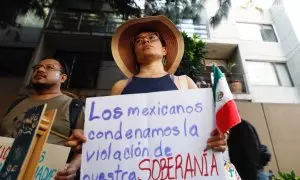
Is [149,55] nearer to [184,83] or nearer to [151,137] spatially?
[184,83]

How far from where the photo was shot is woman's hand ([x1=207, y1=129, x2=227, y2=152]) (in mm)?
1188

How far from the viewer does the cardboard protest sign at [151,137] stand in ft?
3.97

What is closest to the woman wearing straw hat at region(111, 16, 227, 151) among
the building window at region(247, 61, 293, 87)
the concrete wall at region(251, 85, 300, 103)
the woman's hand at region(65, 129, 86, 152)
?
the woman's hand at region(65, 129, 86, 152)

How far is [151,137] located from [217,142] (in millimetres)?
303

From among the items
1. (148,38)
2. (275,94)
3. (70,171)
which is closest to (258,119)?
(275,94)

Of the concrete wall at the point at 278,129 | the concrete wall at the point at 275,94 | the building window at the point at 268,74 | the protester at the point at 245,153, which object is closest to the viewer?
the protester at the point at 245,153

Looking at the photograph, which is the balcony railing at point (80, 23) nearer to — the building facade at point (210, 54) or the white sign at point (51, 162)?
the building facade at point (210, 54)

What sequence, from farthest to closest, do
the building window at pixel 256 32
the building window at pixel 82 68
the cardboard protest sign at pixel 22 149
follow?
the building window at pixel 256 32 < the building window at pixel 82 68 < the cardboard protest sign at pixel 22 149

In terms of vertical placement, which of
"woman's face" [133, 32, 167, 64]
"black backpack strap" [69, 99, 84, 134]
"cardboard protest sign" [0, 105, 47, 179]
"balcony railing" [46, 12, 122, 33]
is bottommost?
"cardboard protest sign" [0, 105, 47, 179]

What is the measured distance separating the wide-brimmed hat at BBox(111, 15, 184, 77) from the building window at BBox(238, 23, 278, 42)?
10641 mm

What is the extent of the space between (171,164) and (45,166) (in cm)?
61

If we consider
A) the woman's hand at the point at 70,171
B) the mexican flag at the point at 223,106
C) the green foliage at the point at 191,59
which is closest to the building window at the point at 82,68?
the green foliage at the point at 191,59

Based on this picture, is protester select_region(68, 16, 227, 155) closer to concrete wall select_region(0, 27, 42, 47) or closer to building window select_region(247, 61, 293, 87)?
concrete wall select_region(0, 27, 42, 47)

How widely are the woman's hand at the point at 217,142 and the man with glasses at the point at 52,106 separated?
71 centimetres
